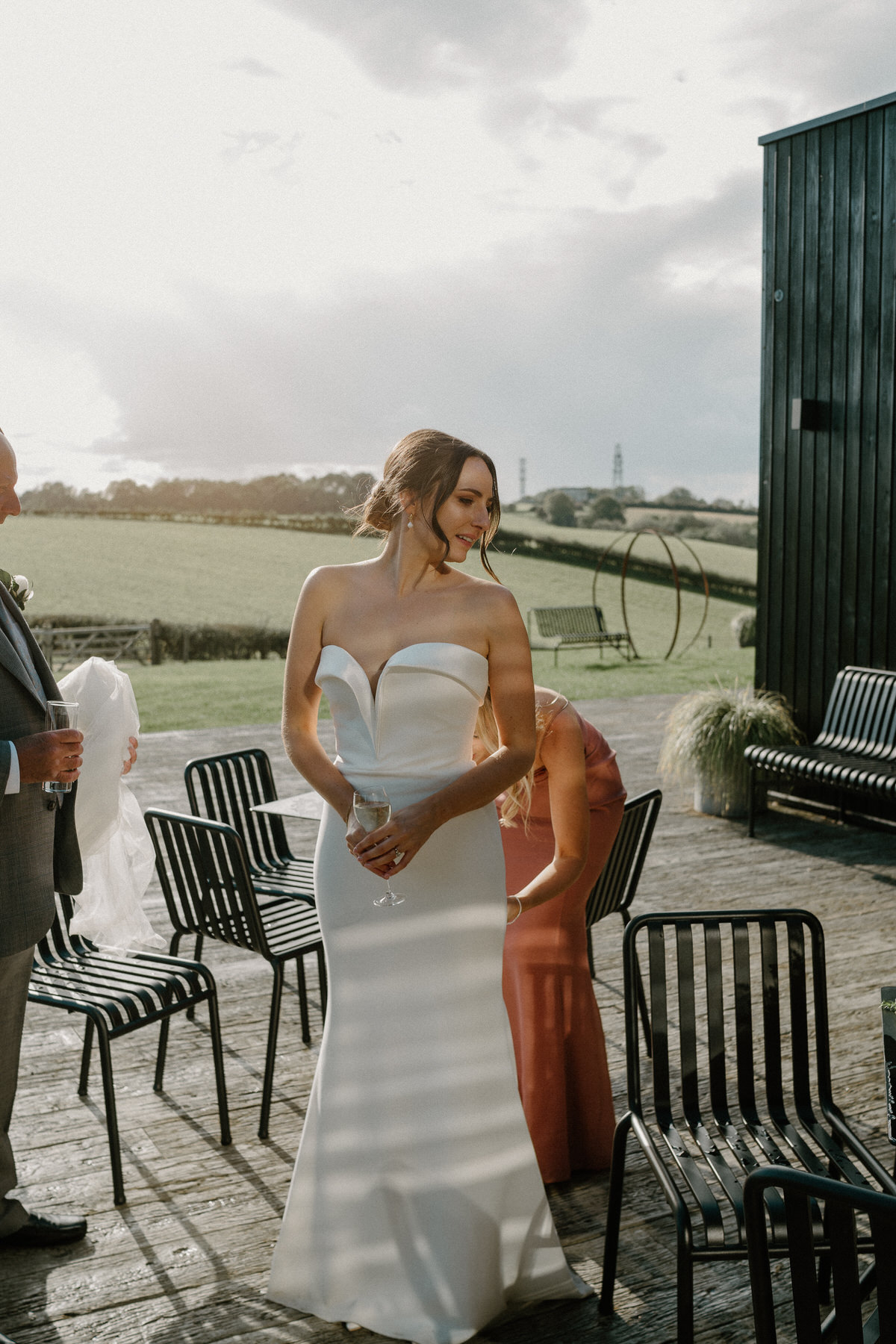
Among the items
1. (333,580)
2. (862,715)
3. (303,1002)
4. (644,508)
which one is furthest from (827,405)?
(644,508)

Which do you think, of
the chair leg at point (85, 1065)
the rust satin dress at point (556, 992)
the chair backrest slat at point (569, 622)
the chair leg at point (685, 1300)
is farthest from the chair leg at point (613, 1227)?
the chair backrest slat at point (569, 622)

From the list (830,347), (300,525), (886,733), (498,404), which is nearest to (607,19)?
(300,525)

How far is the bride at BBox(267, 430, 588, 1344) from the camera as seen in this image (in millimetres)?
2312

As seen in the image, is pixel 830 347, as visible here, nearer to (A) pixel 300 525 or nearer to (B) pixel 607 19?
(B) pixel 607 19

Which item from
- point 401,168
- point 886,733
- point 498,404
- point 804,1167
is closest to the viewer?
point 804,1167

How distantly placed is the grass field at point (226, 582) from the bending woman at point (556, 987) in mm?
16561

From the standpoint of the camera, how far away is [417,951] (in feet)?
7.77

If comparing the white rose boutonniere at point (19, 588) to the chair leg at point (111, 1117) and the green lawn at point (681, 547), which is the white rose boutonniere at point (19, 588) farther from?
the green lawn at point (681, 547)

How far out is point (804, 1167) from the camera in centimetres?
217

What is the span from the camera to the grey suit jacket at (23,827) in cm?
246

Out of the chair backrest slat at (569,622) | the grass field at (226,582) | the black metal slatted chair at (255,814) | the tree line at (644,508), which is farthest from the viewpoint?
the tree line at (644,508)

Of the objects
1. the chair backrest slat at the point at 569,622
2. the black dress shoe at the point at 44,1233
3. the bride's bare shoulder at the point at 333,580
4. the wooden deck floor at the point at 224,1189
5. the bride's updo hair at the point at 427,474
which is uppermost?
the bride's updo hair at the point at 427,474

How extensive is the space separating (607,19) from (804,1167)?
97.6ft

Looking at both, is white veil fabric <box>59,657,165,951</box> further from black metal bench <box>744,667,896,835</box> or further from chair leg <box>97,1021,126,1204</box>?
black metal bench <box>744,667,896,835</box>
